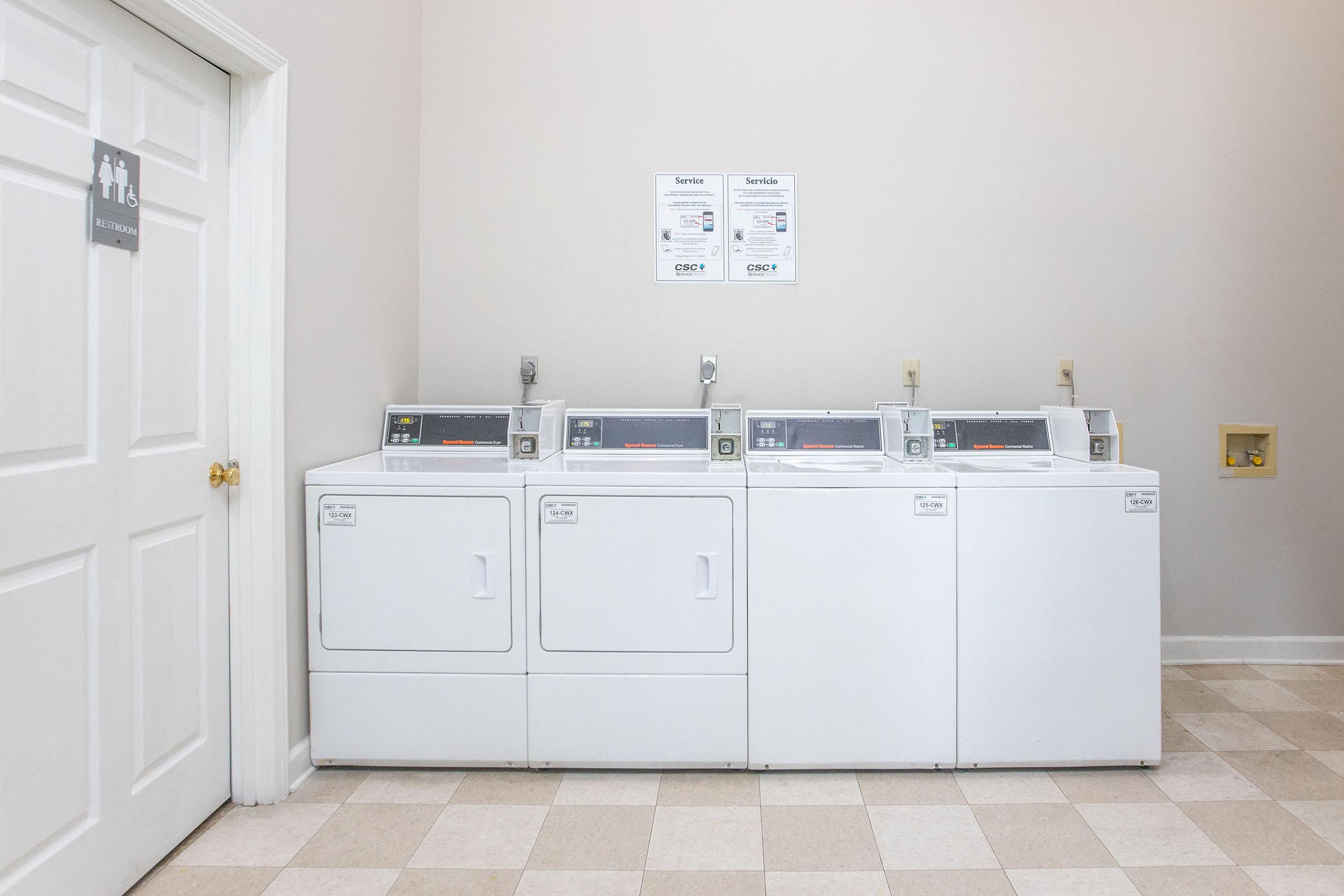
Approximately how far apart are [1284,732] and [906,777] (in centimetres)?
135

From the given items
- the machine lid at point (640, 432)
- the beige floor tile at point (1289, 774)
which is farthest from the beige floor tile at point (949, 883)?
the machine lid at point (640, 432)

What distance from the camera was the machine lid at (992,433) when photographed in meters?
2.74

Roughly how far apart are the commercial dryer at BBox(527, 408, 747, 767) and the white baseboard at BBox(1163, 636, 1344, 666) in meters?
2.09

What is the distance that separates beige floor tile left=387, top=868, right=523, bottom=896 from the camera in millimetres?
1692

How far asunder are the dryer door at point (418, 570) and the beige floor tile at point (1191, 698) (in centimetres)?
237

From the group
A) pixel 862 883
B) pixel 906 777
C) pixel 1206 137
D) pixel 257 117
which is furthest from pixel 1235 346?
pixel 257 117

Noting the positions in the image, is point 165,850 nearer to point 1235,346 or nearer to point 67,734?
point 67,734

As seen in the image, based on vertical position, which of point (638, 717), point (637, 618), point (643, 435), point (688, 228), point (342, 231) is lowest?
point (638, 717)

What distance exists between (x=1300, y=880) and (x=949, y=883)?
0.80 m

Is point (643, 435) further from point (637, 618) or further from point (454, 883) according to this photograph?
point (454, 883)

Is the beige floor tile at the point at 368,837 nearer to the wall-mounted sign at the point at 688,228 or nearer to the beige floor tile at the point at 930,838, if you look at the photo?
the beige floor tile at the point at 930,838

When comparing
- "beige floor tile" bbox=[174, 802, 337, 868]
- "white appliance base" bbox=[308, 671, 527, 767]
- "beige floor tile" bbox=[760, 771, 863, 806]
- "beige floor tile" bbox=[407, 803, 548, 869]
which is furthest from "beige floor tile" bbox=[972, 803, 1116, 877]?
"beige floor tile" bbox=[174, 802, 337, 868]

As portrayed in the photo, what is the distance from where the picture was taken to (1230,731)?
248cm

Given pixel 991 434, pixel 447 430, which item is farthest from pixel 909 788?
pixel 447 430
